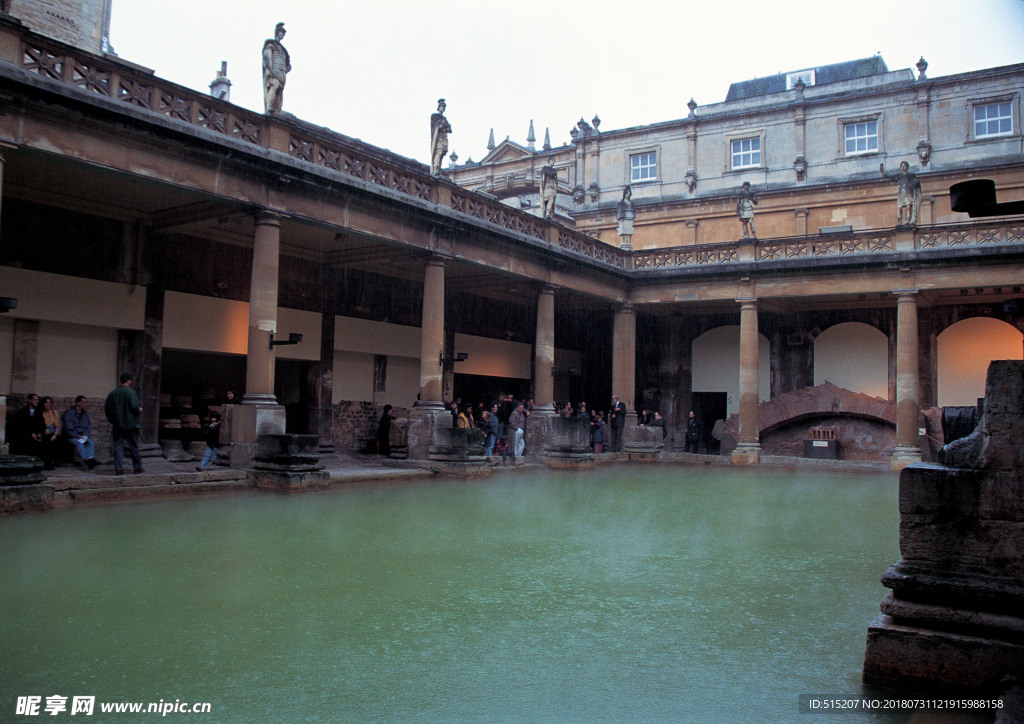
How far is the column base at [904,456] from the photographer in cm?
1980

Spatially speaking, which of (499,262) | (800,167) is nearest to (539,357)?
(499,262)

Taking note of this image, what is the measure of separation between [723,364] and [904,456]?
8960 mm

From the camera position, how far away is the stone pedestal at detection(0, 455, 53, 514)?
325 inches

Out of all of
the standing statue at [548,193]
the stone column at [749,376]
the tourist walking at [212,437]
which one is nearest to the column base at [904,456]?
the stone column at [749,376]

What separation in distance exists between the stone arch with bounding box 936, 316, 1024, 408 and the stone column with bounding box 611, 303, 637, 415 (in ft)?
33.0

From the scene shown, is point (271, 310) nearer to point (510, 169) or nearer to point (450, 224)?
point (450, 224)

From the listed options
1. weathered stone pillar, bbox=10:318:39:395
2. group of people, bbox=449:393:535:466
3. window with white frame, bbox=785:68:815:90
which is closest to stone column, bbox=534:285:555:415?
group of people, bbox=449:393:535:466

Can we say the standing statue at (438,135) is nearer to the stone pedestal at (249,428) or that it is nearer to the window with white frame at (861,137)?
the stone pedestal at (249,428)

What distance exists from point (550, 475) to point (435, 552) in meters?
8.96

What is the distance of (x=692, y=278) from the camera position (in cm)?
2306

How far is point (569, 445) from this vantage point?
59.1 feet

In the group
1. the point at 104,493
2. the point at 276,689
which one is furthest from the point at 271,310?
the point at 276,689

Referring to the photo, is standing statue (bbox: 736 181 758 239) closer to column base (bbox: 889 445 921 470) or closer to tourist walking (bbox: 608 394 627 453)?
tourist walking (bbox: 608 394 627 453)

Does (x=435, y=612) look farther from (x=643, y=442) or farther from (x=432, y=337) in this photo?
(x=643, y=442)
